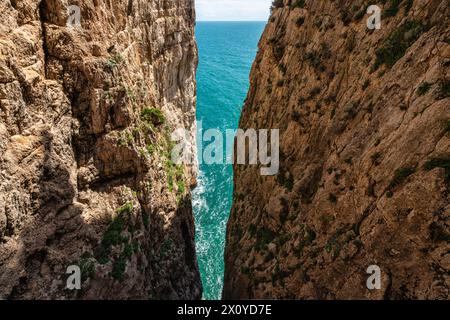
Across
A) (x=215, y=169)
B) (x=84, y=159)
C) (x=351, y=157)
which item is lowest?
(x=215, y=169)

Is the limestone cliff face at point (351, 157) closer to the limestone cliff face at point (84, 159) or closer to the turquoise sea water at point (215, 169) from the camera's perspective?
the limestone cliff face at point (84, 159)

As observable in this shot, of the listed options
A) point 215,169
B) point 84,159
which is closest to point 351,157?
point 84,159

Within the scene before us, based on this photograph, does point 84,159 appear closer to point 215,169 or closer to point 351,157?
point 351,157

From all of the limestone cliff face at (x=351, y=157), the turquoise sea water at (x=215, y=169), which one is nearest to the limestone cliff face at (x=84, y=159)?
the limestone cliff face at (x=351, y=157)

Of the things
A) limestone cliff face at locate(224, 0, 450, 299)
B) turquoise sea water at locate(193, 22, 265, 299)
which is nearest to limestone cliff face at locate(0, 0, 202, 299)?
limestone cliff face at locate(224, 0, 450, 299)

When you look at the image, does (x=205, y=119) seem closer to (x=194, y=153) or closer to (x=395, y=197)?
(x=194, y=153)

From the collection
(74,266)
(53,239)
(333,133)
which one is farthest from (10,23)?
(333,133)
